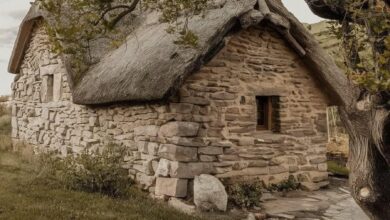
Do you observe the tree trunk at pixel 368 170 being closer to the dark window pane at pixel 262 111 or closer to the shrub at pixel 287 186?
the shrub at pixel 287 186

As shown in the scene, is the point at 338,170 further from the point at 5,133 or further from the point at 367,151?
the point at 5,133

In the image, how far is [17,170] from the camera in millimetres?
9695

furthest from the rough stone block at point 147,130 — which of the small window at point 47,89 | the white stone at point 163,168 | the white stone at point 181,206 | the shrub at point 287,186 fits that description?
the small window at point 47,89

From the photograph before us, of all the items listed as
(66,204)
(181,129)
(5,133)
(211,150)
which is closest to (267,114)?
(211,150)

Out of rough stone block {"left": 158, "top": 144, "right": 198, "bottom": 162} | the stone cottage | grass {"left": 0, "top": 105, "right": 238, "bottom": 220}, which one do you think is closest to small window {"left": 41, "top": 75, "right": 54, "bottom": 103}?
the stone cottage

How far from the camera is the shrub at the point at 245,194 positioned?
7383 mm

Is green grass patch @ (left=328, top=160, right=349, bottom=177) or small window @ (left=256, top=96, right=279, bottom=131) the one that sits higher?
small window @ (left=256, top=96, right=279, bottom=131)

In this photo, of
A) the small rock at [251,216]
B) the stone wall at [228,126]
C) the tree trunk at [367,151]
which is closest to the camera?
the tree trunk at [367,151]

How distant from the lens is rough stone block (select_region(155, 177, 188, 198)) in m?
7.31

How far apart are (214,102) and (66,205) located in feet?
9.89

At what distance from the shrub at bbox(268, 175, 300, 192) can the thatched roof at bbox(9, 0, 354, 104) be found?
1.98m

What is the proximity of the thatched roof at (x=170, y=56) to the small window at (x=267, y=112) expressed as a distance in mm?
1122

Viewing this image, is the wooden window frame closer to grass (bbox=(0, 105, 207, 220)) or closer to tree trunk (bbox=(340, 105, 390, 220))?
grass (bbox=(0, 105, 207, 220))

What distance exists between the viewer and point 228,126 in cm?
805
